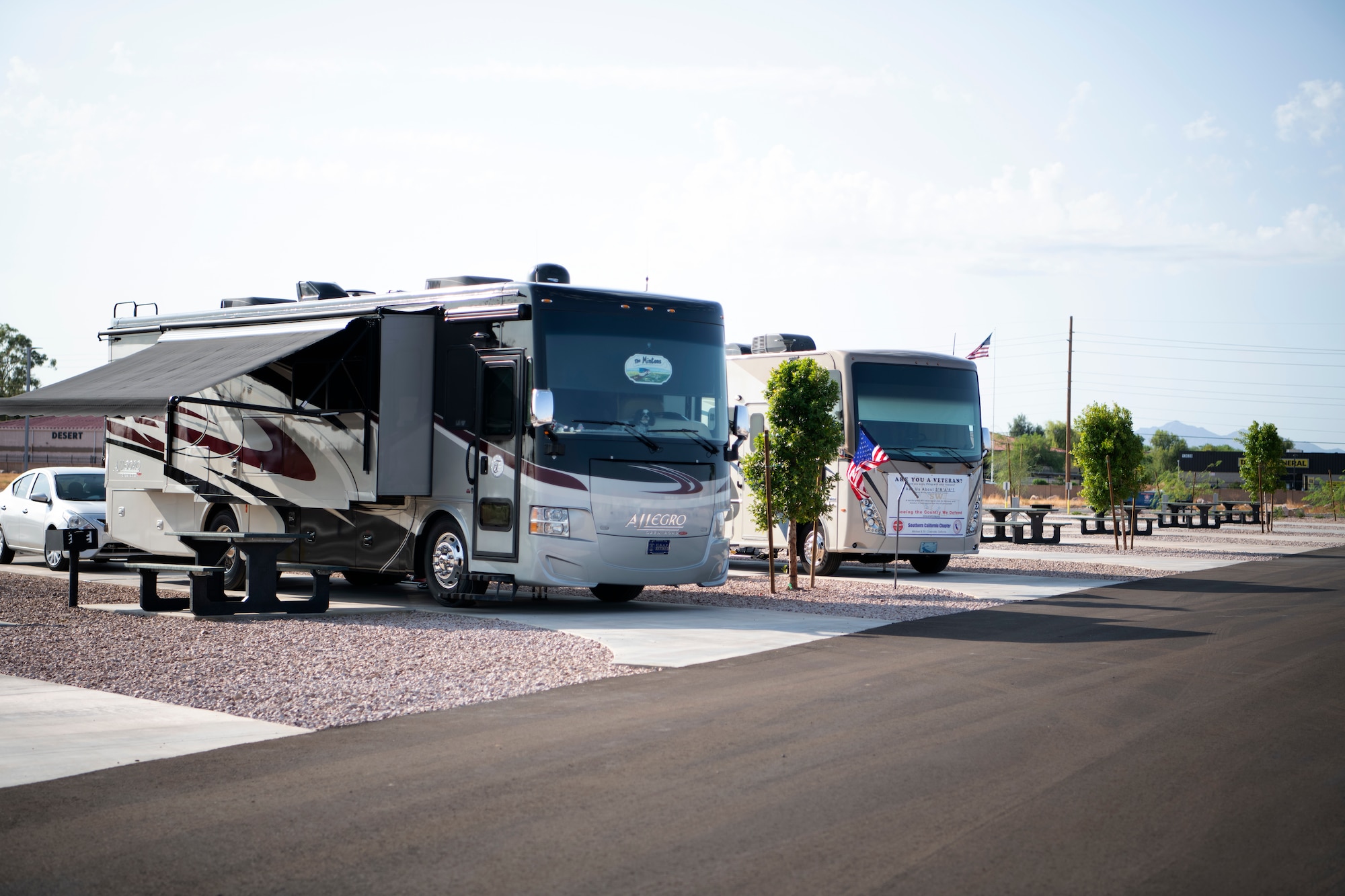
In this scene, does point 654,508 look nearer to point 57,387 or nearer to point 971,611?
point 971,611

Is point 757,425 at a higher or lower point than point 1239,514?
Answer: higher

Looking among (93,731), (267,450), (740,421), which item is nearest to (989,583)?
(740,421)

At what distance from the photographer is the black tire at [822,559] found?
63.9 feet

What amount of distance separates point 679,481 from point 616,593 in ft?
7.17

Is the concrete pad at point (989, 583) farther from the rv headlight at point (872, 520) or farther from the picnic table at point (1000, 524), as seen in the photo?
the picnic table at point (1000, 524)

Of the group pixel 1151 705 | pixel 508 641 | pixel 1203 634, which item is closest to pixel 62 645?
pixel 508 641

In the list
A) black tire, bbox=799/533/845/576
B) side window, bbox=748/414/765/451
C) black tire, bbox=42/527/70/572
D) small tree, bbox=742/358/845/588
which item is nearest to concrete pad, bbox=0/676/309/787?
side window, bbox=748/414/765/451

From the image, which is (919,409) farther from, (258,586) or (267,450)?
(258,586)

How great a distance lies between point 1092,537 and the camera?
34156mm

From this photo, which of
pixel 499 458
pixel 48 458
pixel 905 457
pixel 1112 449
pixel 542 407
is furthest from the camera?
pixel 48 458

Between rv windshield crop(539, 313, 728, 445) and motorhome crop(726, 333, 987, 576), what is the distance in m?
3.80

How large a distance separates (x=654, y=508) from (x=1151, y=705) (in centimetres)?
645

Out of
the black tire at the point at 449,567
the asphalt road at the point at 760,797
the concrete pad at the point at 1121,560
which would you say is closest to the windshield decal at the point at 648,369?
the black tire at the point at 449,567

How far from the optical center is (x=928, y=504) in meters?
A: 18.9
